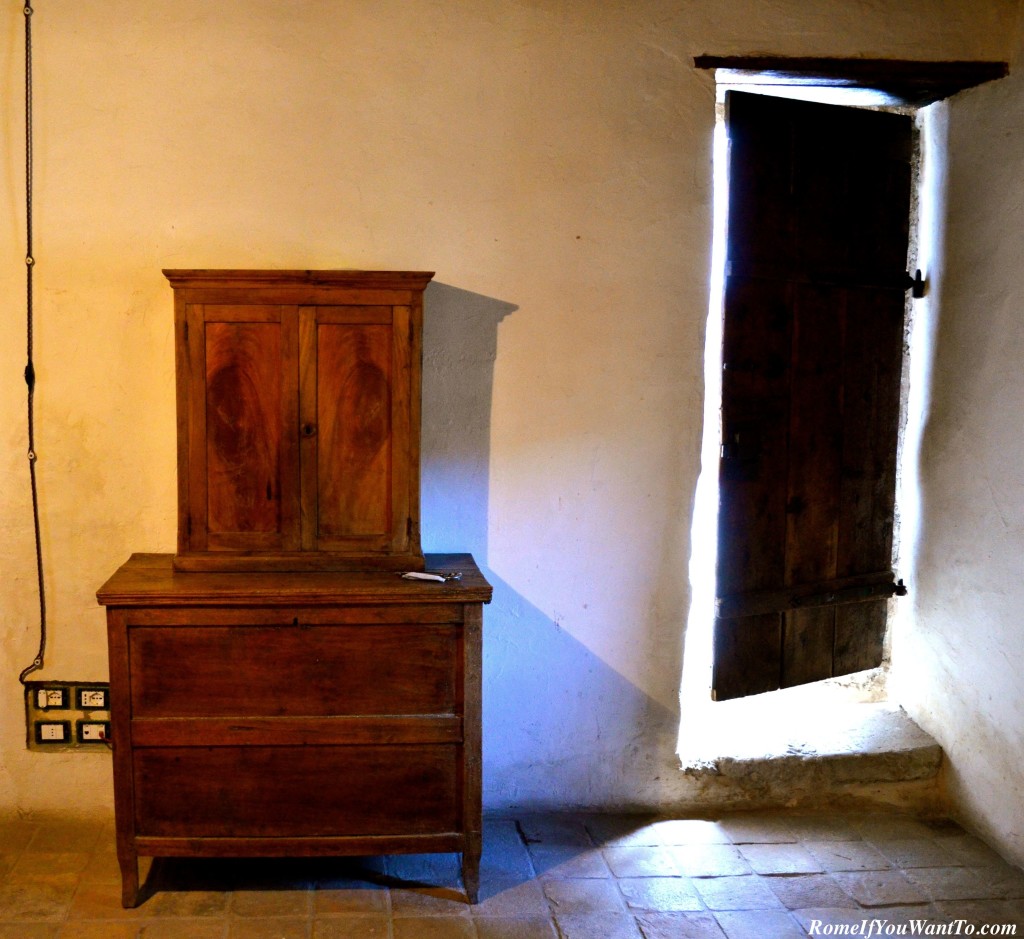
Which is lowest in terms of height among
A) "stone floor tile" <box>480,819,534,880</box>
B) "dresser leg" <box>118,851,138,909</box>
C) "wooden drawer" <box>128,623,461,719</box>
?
"stone floor tile" <box>480,819,534,880</box>

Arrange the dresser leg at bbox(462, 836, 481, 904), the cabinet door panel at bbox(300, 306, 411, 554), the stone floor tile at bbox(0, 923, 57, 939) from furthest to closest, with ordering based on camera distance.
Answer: the cabinet door panel at bbox(300, 306, 411, 554), the dresser leg at bbox(462, 836, 481, 904), the stone floor tile at bbox(0, 923, 57, 939)

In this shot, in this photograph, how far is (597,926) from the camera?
8.97ft

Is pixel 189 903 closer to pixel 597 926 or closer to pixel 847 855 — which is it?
pixel 597 926

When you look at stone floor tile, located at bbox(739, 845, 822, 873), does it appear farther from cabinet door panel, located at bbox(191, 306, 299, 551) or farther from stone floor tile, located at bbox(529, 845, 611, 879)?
cabinet door panel, located at bbox(191, 306, 299, 551)

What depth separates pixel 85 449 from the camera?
10.5 feet

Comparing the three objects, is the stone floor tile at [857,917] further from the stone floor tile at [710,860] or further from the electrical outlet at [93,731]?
the electrical outlet at [93,731]

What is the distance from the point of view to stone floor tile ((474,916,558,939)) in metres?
2.68

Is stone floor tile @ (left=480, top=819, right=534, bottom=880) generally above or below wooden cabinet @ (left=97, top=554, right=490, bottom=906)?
below

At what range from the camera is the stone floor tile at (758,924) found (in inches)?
106

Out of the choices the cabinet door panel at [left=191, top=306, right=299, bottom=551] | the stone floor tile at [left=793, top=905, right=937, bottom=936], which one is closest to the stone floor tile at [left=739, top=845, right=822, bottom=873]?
the stone floor tile at [left=793, top=905, right=937, bottom=936]

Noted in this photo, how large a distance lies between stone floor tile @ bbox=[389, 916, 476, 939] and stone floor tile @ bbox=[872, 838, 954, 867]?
143cm

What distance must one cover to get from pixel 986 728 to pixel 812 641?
2.10 feet

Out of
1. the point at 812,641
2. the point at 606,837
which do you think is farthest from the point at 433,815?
the point at 812,641

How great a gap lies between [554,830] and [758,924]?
0.79 meters
